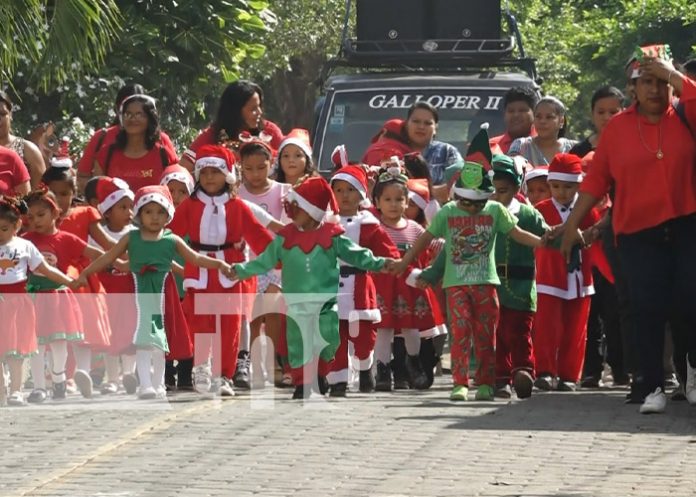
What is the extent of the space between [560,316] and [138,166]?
3.25 m

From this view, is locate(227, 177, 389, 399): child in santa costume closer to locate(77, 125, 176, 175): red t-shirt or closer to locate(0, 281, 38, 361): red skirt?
locate(0, 281, 38, 361): red skirt

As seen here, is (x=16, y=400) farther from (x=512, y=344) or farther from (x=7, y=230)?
(x=512, y=344)

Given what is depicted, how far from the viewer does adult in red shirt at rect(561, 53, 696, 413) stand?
41.0 feet

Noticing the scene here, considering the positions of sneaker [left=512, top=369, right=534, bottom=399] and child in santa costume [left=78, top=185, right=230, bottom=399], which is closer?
sneaker [left=512, top=369, right=534, bottom=399]

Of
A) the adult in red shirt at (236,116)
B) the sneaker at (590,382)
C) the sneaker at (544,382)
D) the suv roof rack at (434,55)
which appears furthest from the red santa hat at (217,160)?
the suv roof rack at (434,55)

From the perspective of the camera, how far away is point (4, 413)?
1316 cm

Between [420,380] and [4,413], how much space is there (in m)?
3.20

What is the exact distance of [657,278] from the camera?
41.4 feet

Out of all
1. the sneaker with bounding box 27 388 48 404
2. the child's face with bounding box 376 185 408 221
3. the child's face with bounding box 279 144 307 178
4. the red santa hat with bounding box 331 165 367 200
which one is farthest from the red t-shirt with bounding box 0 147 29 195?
the child's face with bounding box 376 185 408 221

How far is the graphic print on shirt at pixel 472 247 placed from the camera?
45.0 feet

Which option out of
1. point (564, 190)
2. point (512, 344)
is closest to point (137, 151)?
point (564, 190)

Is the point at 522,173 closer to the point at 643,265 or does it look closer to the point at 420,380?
the point at 420,380

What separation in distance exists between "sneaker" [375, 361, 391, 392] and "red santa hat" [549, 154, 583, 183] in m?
1.69

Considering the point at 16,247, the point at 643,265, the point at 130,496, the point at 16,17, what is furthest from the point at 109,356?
the point at 130,496
